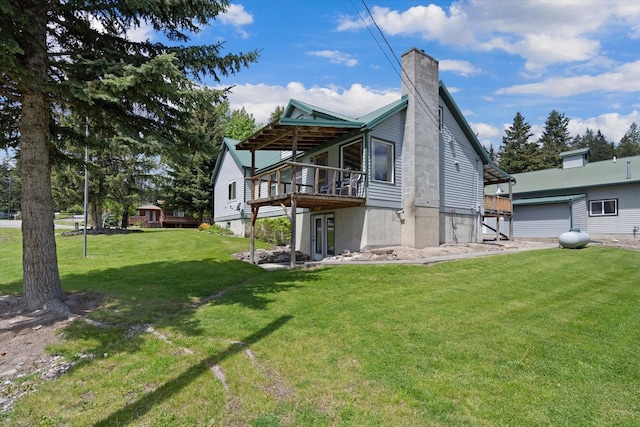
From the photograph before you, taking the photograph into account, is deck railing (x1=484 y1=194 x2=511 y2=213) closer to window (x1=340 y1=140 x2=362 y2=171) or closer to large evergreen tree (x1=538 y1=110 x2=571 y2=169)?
window (x1=340 y1=140 x2=362 y2=171)

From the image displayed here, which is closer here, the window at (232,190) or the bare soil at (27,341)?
the bare soil at (27,341)

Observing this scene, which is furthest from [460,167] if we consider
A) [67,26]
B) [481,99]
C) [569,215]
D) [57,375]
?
[57,375]

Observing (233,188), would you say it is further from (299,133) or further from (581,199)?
(581,199)

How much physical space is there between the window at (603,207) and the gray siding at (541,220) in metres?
1.35

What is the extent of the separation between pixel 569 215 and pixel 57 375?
85.3ft

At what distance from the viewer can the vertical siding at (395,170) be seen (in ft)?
43.8

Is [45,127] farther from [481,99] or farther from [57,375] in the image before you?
[481,99]

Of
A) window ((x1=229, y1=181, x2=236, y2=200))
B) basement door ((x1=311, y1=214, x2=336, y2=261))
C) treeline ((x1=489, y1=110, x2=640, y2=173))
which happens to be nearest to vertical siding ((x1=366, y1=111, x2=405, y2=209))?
basement door ((x1=311, y1=214, x2=336, y2=261))

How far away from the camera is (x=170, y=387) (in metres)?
3.85

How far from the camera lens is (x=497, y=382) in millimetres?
3830

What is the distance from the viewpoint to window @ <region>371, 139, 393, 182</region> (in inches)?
535

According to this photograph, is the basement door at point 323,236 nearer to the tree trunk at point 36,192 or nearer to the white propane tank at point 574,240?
the white propane tank at point 574,240

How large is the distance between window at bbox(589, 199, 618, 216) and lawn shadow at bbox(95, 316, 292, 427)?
2405cm

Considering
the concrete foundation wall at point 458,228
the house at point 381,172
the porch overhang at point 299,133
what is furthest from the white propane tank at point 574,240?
the porch overhang at point 299,133
